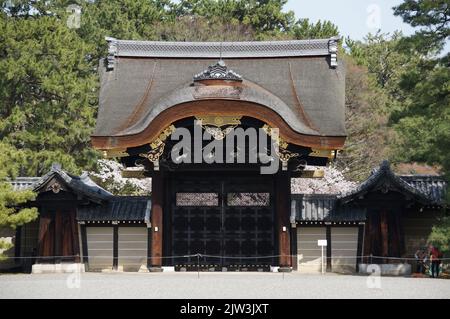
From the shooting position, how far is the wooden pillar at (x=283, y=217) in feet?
81.8

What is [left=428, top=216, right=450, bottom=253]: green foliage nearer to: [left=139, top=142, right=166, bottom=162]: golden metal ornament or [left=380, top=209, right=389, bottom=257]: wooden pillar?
[left=380, top=209, right=389, bottom=257]: wooden pillar

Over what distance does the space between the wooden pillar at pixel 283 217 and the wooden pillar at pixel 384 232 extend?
279 centimetres

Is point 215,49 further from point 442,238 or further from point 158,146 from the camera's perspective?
point 442,238

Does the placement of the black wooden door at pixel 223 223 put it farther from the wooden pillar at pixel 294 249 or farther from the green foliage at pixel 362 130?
the green foliage at pixel 362 130

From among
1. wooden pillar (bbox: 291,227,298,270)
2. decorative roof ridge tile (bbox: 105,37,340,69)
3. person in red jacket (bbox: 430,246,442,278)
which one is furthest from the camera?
decorative roof ridge tile (bbox: 105,37,340,69)

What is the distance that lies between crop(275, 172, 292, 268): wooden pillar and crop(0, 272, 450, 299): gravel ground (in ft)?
10.2

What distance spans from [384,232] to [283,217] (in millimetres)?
3053

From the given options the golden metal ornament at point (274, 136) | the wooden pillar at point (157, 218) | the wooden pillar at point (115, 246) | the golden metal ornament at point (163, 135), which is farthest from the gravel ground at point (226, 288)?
the wooden pillar at point (115, 246)

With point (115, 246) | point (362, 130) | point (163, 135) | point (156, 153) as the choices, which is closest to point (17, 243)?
point (115, 246)

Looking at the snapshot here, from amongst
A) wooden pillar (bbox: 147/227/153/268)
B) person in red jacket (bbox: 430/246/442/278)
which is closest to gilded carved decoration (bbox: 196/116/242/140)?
wooden pillar (bbox: 147/227/153/268)

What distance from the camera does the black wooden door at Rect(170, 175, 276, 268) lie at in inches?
1003

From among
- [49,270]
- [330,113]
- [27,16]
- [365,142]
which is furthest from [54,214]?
[365,142]

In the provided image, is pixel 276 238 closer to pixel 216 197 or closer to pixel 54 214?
pixel 216 197

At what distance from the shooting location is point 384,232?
24984 mm
